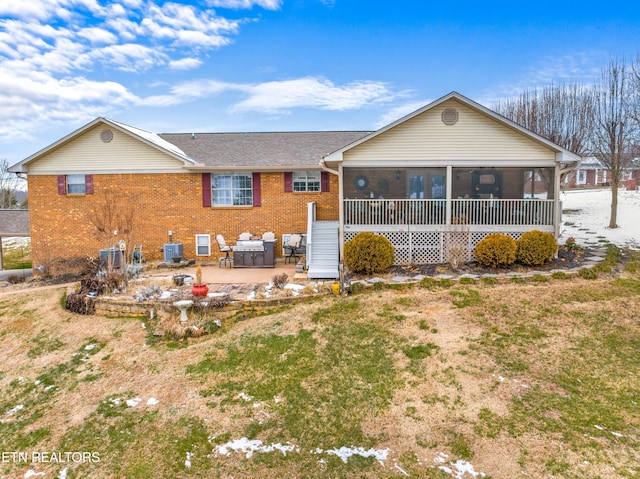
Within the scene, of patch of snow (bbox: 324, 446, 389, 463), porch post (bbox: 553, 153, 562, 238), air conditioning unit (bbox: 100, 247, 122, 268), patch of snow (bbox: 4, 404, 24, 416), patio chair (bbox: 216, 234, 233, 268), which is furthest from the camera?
patio chair (bbox: 216, 234, 233, 268)

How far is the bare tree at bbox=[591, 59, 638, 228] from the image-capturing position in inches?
701

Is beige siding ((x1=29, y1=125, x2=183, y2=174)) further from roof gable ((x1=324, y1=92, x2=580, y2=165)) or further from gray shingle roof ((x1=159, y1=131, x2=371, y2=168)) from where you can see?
roof gable ((x1=324, y1=92, x2=580, y2=165))

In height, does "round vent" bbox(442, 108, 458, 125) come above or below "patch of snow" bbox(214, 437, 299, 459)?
above

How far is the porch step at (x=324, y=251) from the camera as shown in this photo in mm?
11586

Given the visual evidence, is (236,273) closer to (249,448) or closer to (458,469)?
(249,448)

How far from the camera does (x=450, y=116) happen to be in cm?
1190

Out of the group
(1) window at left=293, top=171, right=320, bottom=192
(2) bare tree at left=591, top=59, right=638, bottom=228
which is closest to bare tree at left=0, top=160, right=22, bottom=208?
(1) window at left=293, top=171, right=320, bottom=192

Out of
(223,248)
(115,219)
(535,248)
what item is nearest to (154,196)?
(115,219)

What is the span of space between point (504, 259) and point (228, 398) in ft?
27.8

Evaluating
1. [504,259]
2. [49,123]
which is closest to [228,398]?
[504,259]

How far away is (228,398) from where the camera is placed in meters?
6.18

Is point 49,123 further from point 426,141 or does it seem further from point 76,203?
point 426,141

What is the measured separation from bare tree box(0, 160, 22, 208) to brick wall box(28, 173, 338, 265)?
33321mm

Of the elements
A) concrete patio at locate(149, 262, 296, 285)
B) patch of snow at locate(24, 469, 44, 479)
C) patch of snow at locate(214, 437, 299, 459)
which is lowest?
patch of snow at locate(24, 469, 44, 479)
